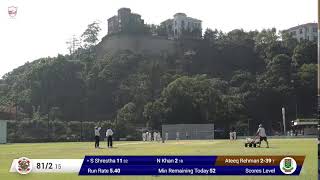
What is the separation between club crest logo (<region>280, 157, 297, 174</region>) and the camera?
8.89 metres

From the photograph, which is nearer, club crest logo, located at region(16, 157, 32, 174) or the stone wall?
club crest logo, located at region(16, 157, 32, 174)

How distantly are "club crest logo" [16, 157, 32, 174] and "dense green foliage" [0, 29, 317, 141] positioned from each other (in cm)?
261

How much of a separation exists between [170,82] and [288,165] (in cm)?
486

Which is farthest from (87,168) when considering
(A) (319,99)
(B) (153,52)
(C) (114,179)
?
(B) (153,52)

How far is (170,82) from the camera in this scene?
13.1 meters

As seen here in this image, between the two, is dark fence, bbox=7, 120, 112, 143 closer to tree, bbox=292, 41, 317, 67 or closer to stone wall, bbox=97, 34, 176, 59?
stone wall, bbox=97, 34, 176, 59

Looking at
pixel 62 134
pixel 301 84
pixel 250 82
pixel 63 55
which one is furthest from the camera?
pixel 62 134

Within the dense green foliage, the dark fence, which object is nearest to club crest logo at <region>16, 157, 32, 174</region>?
the dense green foliage

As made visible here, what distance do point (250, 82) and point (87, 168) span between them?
5.79m

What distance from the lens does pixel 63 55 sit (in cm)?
1228

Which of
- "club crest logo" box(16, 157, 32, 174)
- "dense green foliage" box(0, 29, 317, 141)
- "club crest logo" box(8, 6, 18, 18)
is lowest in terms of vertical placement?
"club crest logo" box(16, 157, 32, 174)

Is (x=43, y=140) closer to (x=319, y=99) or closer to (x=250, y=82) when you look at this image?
(x=250, y=82)

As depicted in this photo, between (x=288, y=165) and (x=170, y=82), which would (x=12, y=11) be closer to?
(x=170, y=82)
